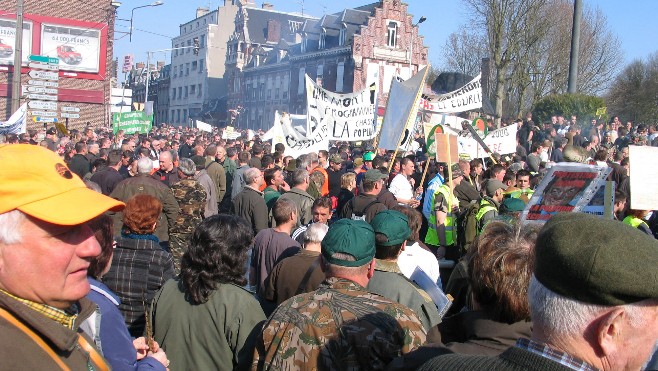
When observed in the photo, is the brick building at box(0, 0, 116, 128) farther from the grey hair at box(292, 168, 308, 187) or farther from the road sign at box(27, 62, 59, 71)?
the grey hair at box(292, 168, 308, 187)

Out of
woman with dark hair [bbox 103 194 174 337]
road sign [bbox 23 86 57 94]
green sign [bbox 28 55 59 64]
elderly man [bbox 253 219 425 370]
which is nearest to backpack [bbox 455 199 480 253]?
woman with dark hair [bbox 103 194 174 337]

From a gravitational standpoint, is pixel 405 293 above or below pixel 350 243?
below

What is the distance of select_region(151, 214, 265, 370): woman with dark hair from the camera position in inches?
146

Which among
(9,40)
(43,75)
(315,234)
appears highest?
(9,40)

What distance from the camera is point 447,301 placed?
3.71 metres

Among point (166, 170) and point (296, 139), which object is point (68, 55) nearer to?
point (296, 139)

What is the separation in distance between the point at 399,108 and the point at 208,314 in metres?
8.59

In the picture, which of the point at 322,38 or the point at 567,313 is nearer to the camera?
the point at 567,313

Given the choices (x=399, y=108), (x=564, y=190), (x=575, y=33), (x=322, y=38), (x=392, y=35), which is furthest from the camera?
(x=322, y=38)

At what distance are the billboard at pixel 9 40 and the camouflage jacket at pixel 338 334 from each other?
135ft

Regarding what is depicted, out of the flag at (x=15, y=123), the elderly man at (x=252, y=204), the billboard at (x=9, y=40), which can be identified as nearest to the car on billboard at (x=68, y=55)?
the billboard at (x=9, y=40)

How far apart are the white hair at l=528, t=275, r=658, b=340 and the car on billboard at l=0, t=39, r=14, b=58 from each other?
143ft

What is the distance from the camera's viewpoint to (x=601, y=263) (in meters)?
1.58

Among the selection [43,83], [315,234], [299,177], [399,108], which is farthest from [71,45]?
[315,234]
